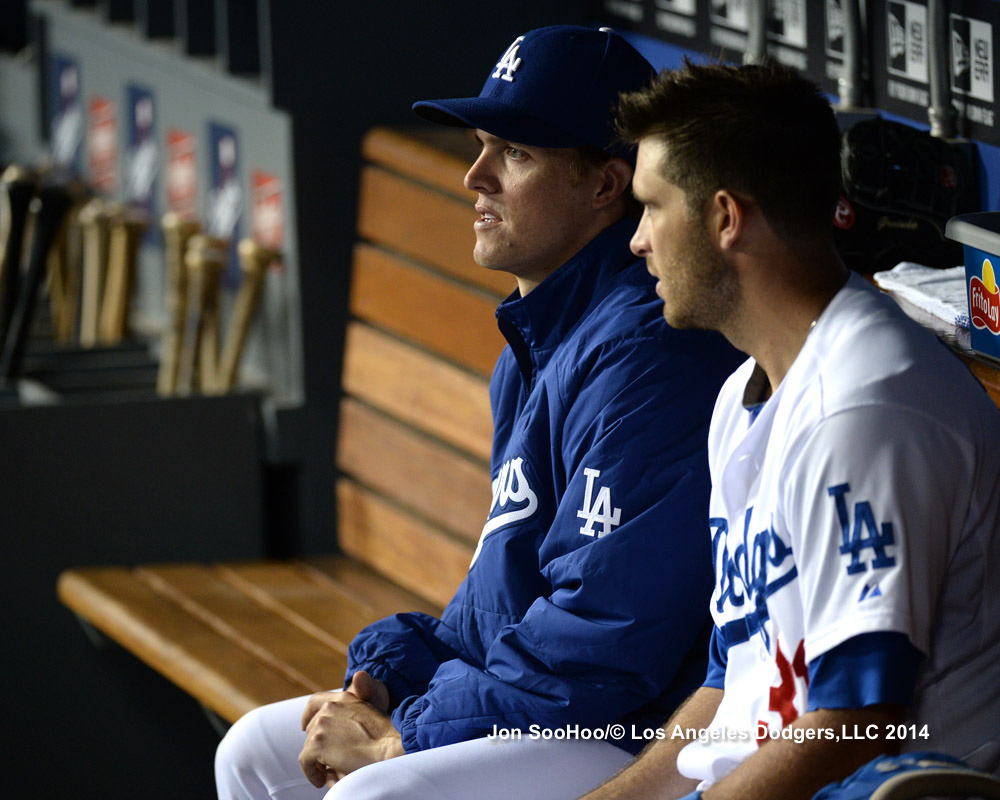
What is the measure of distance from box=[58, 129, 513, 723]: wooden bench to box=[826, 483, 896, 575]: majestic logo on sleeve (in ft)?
5.88

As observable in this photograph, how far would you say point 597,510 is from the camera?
177 cm

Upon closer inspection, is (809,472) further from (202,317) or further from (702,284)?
(202,317)

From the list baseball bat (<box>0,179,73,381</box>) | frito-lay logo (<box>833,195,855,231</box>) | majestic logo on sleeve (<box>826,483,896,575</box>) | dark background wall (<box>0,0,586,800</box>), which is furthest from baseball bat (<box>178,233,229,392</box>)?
majestic logo on sleeve (<box>826,483,896,575</box>)

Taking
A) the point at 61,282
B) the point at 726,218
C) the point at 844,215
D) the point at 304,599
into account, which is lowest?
the point at 61,282

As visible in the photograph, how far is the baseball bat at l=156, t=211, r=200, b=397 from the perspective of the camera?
4.45 m

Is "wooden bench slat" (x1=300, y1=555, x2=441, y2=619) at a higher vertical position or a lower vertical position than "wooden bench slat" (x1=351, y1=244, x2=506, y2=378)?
lower

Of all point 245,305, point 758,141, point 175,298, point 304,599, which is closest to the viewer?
point 758,141

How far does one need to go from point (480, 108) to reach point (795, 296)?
0.69 meters

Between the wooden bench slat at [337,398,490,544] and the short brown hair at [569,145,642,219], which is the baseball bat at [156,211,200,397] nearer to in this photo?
the wooden bench slat at [337,398,490,544]

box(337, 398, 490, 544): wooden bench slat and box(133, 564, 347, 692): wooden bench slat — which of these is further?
box(337, 398, 490, 544): wooden bench slat

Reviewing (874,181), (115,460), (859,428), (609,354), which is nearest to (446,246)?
(115,460)

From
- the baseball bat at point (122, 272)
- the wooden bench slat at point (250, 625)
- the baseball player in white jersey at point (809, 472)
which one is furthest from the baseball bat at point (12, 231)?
the baseball player in white jersey at point (809, 472)

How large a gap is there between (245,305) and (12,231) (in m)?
0.82

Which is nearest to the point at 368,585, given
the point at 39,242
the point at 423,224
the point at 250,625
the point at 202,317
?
Result: the point at 250,625
